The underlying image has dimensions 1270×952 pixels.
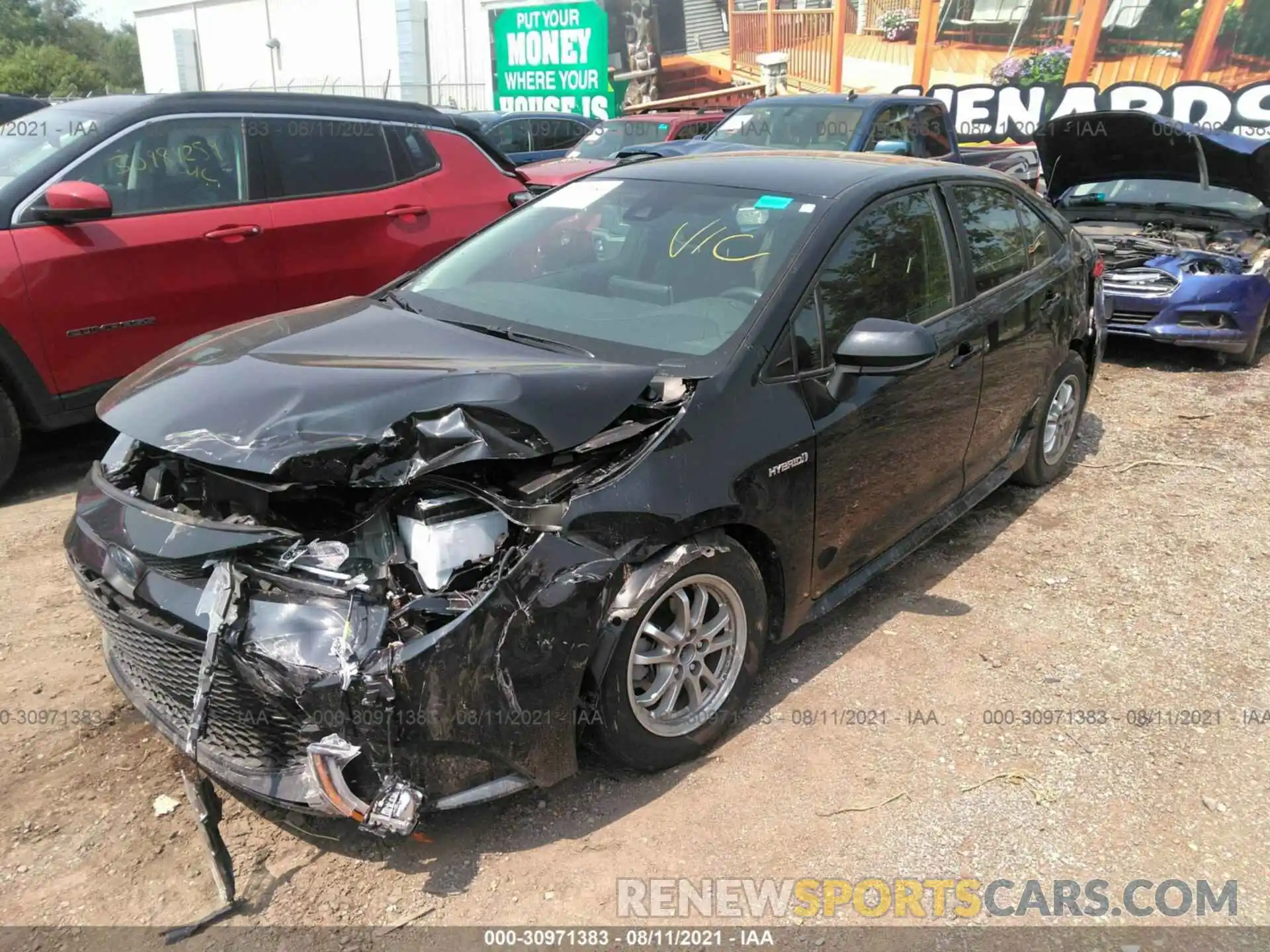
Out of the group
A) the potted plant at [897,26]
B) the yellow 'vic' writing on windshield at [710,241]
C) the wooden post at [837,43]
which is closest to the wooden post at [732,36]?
the wooden post at [837,43]

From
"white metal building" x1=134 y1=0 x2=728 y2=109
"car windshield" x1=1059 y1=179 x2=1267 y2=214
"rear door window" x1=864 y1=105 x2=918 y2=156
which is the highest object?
"white metal building" x1=134 y1=0 x2=728 y2=109

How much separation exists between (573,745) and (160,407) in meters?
1.48

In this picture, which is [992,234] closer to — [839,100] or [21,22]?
[839,100]

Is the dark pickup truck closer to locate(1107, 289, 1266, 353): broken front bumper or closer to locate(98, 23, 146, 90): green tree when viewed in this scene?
locate(1107, 289, 1266, 353): broken front bumper

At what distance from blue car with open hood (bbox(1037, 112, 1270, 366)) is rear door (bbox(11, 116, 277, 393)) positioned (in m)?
6.29

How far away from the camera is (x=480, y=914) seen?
7.84ft

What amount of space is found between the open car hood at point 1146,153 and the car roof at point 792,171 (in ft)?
13.9

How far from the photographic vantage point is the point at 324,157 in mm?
5621

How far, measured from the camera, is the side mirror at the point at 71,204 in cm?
446

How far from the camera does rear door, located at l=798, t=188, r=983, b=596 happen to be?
10.5 ft

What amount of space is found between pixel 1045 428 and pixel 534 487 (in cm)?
347

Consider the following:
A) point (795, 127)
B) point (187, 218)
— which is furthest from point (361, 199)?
point (795, 127)

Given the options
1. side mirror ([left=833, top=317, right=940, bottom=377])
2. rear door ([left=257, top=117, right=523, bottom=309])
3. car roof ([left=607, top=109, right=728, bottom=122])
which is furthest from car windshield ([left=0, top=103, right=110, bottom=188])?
car roof ([left=607, top=109, right=728, bottom=122])

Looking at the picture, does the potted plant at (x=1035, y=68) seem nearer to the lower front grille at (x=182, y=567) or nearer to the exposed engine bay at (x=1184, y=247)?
the exposed engine bay at (x=1184, y=247)
